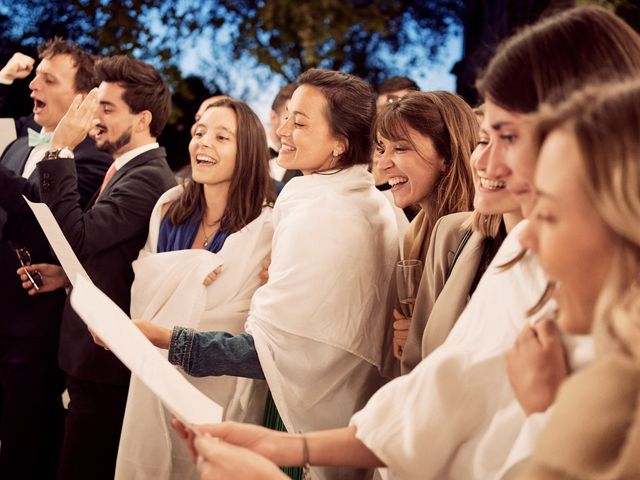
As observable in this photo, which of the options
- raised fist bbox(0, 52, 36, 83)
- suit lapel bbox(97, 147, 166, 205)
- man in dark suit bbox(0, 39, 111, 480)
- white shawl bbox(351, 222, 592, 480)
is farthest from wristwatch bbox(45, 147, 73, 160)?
white shawl bbox(351, 222, 592, 480)

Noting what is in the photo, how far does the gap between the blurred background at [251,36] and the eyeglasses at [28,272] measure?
2.61 metres

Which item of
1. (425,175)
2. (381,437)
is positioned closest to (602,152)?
(381,437)

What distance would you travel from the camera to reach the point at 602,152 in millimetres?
908

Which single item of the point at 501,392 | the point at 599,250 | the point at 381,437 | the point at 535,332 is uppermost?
the point at 599,250

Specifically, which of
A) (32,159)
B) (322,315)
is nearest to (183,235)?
(322,315)

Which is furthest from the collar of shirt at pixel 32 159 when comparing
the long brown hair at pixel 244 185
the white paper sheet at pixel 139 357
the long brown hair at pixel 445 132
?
the white paper sheet at pixel 139 357

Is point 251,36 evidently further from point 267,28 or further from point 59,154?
point 59,154

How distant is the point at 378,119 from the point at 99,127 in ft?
4.14

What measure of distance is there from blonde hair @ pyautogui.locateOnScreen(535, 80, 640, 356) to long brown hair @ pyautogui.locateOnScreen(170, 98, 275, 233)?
1682mm

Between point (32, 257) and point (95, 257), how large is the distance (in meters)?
0.45

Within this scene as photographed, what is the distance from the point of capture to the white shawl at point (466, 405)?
1.28 metres

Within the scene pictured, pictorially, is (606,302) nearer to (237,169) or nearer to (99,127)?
(237,169)

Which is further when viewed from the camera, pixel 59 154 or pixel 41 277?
pixel 41 277

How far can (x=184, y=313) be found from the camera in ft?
7.89
